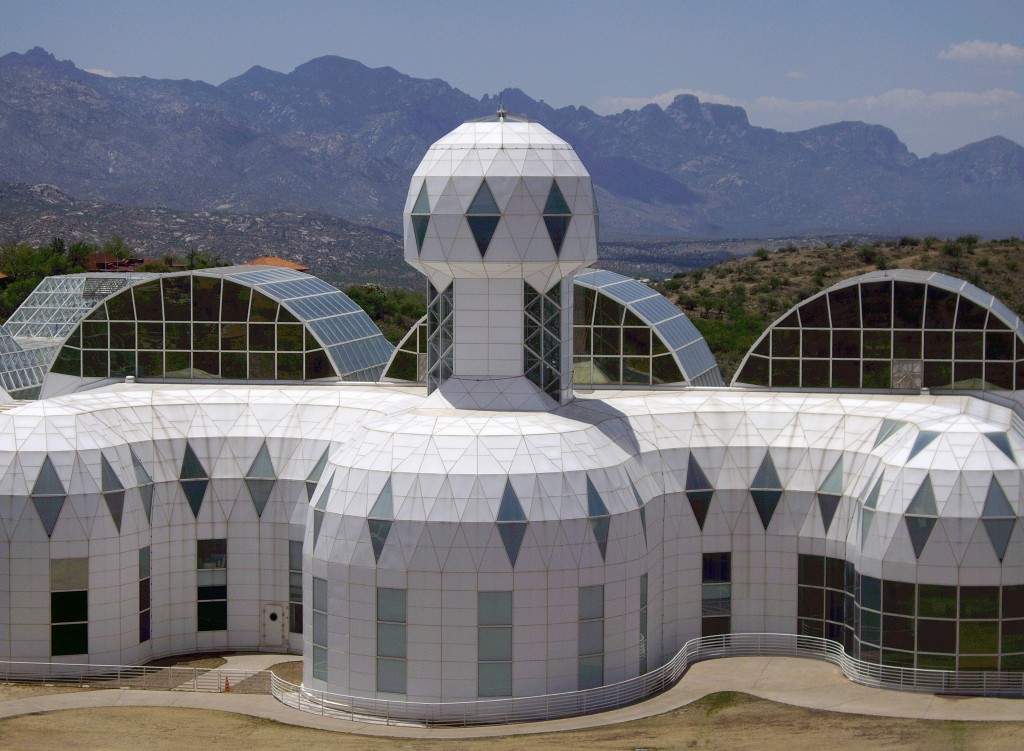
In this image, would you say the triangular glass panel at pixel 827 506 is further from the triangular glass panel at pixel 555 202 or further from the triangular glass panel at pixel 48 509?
the triangular glass panel at pixel 48 509

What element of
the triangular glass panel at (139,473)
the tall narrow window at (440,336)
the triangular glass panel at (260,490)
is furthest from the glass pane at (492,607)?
the triangular glass panel at (139,473)

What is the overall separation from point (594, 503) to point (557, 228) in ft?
33.8

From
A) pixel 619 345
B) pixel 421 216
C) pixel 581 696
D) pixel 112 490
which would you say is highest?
pixel 421 216

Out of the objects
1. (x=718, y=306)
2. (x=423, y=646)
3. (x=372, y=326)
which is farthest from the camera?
(x=718, y=306)

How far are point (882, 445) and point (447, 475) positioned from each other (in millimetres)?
15639

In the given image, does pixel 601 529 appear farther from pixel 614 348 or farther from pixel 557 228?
pixel 614 348

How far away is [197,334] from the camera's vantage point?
6888cm

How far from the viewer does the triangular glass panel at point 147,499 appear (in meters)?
59.6

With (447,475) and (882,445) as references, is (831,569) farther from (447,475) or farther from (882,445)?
(447,475)

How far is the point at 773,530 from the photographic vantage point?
199 ft

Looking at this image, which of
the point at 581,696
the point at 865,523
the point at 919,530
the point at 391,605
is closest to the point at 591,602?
the point at 581,696

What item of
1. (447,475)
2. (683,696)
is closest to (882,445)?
(683,696)

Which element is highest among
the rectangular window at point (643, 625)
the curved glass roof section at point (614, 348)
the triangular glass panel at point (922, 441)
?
the curved glass roof section at point (614, 348)

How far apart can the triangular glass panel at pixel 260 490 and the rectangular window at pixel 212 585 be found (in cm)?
181
